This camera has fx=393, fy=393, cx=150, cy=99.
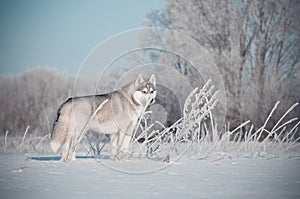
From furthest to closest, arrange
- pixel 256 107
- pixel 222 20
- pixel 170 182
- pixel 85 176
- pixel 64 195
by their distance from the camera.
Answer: pixel 222 20 < pixel 256 107 < pixel 85 176 < pixel 170 182 < pixel 64 195

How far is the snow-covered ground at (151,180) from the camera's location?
307 centimetres

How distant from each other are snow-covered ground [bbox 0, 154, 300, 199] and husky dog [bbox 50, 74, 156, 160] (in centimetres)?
67

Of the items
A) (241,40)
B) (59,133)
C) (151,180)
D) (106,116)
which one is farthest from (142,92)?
(241,40)

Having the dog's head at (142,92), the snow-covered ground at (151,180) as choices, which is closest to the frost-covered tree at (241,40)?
the dog's head at (142,92)

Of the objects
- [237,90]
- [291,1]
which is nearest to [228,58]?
[237,90]

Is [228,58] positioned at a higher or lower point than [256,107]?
higher

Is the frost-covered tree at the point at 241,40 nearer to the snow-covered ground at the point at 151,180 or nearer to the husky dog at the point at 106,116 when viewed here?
the husky dog at the point at 106,116

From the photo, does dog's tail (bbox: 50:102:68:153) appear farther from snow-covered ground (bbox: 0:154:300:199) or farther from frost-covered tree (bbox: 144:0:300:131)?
frost-covered tree (bbox: 144:0:300:131)

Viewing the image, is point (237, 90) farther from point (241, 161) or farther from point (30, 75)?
point (30, 75)

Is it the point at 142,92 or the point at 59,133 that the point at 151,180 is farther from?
the point at 142,92

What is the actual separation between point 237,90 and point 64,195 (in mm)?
16183

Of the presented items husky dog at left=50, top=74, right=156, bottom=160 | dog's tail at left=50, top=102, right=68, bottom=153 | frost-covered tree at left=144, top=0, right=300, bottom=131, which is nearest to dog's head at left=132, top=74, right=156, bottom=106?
husky dog at left=50, top=74, right=156, bottom=160

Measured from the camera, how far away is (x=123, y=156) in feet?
18.7

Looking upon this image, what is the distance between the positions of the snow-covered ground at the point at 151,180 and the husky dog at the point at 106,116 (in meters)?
0.67
